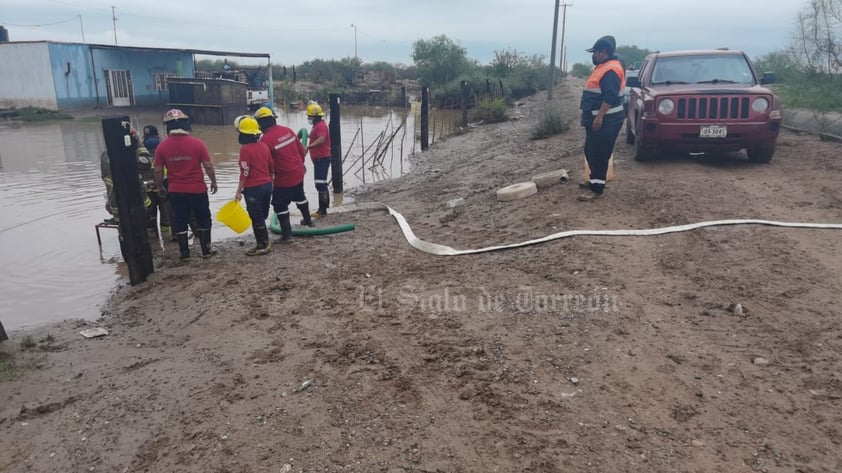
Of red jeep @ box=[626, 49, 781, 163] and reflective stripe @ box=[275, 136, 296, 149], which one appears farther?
red jeep @ box=[626, 49, 781, 163]

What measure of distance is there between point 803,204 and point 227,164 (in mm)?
14662

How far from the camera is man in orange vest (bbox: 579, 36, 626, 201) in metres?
6.80

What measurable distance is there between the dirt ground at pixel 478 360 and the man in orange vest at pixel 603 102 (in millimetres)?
759

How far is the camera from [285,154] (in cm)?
759

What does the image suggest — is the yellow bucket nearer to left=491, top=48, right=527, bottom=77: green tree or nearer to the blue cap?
the blue cap

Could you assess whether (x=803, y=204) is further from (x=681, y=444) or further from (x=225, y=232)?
(x=225, y=232)

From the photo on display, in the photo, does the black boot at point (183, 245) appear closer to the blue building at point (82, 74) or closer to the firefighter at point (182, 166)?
the firefighter at point (182, 166)

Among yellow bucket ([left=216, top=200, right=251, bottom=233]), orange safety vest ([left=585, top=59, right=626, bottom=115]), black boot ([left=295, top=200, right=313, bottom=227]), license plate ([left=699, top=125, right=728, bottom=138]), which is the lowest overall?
black boot ([left=295, top=200, right=313, bottom=227])

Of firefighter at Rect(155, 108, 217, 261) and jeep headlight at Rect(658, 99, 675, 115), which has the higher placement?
jeep headlight at Rect(658, 99, 675, 115)

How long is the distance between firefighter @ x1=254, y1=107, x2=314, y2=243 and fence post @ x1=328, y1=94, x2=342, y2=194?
11.5 feet

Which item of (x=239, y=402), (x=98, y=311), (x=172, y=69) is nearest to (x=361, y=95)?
(x=172, y=69)

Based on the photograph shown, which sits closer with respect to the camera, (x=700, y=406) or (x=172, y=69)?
(x=700, y=406)

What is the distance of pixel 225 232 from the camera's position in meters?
9.60

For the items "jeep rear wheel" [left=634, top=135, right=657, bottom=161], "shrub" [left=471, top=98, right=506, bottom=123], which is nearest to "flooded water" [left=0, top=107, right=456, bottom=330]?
"shrub" [left=471, top=98, right=506, bottom=123]
